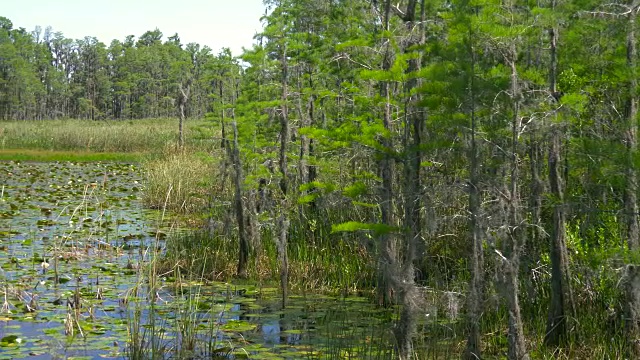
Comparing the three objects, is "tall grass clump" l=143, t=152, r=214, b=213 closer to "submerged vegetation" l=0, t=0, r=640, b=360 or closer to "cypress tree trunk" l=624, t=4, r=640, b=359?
"submerged vegetation" l=0, t=0, r=640, b=360

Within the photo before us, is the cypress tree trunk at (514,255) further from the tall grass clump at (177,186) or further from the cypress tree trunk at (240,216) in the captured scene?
the tall grass clump at (177,186)

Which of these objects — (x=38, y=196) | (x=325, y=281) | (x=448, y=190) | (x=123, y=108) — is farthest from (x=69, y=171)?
(x=123, y=108)

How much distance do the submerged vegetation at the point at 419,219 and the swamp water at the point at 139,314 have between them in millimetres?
47

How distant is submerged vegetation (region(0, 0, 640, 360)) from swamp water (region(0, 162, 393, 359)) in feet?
0.16

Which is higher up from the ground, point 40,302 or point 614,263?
point 614,263

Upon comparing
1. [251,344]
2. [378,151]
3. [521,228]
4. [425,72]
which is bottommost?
[251,344]

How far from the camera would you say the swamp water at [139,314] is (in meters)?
6.45

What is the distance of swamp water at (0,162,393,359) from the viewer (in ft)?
21.1

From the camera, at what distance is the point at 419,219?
7.44 metres

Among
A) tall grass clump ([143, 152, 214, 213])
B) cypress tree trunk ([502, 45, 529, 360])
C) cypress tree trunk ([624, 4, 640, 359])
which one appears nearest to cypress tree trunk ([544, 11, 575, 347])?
cypress tree trunk ([624, 4, 640, 359])

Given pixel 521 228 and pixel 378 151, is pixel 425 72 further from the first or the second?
pixel 521 228

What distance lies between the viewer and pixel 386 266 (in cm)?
657

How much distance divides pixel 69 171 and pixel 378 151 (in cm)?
1917

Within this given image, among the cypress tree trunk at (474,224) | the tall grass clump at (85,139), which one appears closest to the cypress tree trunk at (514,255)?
the cypress tree trunk at (474,224)
